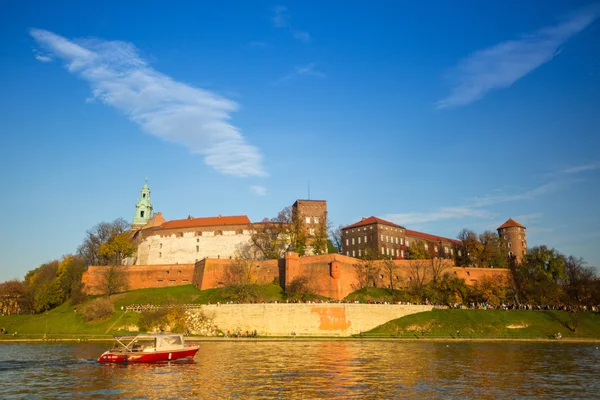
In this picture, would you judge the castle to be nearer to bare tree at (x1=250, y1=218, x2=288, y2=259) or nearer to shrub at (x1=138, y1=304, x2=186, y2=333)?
bare tree at (x1=250, y1=218, x2=288, y2=259)

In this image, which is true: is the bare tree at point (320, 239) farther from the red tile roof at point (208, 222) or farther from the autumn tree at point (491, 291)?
the autumn tree at point (491, 291)

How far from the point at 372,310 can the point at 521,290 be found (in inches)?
999

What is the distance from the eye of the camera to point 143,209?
104062 millimetres

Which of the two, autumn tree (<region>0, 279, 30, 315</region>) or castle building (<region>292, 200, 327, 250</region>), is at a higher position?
castle building (<region>292, 200, 327, 250</region>)

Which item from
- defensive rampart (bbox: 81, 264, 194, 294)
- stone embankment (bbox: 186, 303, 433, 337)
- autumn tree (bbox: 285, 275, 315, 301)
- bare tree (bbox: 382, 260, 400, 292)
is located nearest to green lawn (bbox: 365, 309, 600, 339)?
stone embankment (bbox: 186, 303, 433, 337)

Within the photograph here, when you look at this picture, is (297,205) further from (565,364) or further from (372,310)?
(565,364)

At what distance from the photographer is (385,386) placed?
21828mm

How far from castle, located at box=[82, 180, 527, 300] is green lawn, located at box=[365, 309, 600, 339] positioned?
37.5ft

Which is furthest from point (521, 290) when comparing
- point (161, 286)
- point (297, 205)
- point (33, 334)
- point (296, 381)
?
point (33, 334)

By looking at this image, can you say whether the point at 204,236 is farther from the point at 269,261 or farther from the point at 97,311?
the point at 97,311

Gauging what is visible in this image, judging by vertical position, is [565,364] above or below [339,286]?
below

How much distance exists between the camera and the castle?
6700 centimetres

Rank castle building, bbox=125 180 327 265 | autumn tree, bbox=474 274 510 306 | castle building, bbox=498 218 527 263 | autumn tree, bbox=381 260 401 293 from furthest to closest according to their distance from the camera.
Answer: castle building, bbox=498 218 527 263 → castle building, bbox=125 180 327 265 → autumn tree, bbox=381 260 401 293 → autumn tree, bbox=474 274 510 306

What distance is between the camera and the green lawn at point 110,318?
2096 inches
